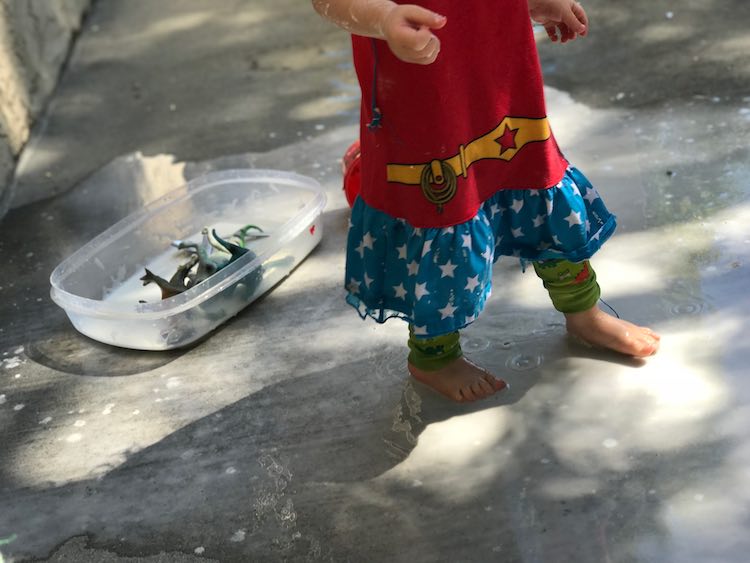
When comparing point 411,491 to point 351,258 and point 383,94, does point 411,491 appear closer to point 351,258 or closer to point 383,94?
point 351,258

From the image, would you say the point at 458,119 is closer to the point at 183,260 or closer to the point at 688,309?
the point at 688,309

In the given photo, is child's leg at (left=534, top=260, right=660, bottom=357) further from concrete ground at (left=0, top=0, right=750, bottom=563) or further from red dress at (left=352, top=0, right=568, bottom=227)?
red dress at (left=352, top=0, right=568, bottom=227)

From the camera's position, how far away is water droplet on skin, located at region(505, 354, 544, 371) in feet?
6.08

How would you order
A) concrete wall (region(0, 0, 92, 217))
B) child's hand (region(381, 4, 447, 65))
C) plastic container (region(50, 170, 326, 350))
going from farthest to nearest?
concrete wall (region(0, 0, 92, 217)), plastic container (region(50, 170, 326, 350)), child's hand (region(381, 4, 447, 65))

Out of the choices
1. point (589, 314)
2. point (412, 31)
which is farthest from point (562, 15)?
point (589, 314)

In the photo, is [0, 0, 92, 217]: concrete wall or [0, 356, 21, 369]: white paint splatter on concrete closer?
[0, 356, 21, 369]: white paint splatter on concrete

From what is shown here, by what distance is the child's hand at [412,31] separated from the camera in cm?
132

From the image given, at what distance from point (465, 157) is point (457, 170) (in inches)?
1.1

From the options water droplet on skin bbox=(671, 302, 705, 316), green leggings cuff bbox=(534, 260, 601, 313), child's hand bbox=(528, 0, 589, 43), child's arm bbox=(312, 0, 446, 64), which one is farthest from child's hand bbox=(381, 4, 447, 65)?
water droplet on skin bbox=(671, 302, 705, 316)

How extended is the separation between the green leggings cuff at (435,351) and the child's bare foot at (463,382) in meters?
0.01

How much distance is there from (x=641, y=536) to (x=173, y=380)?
1018 mm

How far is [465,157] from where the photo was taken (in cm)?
154

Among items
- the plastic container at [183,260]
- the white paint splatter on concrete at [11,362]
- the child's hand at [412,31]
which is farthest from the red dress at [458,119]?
the white paint splatter on concrete at [11,362]

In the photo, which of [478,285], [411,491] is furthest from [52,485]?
[478,285]
